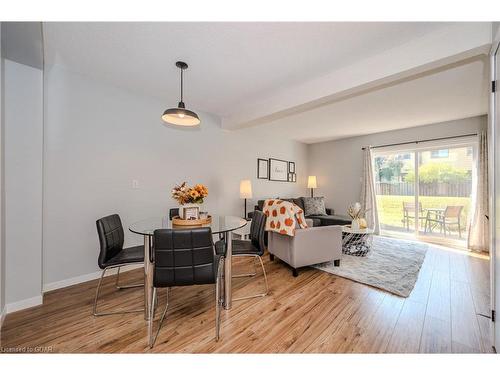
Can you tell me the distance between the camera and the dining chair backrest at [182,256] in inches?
55.6

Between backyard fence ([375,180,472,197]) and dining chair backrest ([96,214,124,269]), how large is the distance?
5.23 meters

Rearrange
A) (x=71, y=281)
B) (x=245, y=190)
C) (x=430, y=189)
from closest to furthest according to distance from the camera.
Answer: (x=71, y=281) → (x=245, y=190) → (x=430, y=189)

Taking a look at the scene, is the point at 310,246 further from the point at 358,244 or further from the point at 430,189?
the point at 430,189

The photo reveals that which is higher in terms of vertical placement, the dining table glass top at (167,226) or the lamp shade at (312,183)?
the lamp shade at (312,183)

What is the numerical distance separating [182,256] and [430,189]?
16.6ft

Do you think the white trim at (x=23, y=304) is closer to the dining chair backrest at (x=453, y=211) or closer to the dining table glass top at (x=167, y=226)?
the dining table glass top at (x=167, y=226)

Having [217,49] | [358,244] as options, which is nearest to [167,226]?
[217,49]

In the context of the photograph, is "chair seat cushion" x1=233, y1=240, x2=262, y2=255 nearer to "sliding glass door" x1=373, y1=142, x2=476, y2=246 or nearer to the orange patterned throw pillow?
the orange patterned throw pillow

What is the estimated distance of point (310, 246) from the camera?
2.61 m

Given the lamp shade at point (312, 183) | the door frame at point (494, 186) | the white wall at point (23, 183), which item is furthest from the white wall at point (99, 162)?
the door frame at point (494, 186)

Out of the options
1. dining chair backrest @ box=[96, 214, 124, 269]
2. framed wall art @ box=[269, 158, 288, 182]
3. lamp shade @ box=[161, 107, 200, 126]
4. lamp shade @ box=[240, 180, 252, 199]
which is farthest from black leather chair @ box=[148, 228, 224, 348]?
framed wall art @ box=[269, 158, 288, 182]

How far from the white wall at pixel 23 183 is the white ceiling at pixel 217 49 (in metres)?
0.44

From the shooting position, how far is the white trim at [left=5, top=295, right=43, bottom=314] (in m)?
1.77

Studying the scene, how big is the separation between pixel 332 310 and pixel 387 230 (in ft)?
12.6
